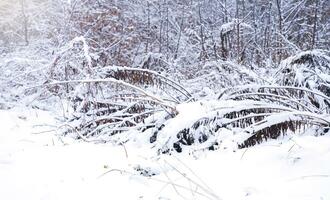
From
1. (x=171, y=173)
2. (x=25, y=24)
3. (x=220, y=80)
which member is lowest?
(x=171, y=173)

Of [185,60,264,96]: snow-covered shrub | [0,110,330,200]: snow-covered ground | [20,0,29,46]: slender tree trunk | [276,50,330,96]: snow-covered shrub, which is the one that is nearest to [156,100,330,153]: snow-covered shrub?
[0,110,330,200]: snow-covered ground

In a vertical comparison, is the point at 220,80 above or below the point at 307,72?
below

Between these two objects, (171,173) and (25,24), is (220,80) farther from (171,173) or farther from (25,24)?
(25,24)

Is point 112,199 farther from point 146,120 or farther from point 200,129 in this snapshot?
point 146,120

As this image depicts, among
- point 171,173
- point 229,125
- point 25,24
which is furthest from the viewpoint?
point 25,24

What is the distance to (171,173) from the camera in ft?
8.99

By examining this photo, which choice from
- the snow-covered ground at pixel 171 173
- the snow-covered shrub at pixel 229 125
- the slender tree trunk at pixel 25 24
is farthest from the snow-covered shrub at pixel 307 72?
the slender tree trunk at pixel 25 24

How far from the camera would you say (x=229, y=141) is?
10.3 ft

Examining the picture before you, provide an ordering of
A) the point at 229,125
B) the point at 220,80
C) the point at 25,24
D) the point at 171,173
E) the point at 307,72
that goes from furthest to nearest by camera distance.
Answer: the point at 25,24 → the point at 220,80 → the point at 307,72 → the point at 229,125 → the point at 171,173

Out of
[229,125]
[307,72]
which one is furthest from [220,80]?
[229,125]

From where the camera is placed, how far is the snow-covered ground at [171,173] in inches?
88.0

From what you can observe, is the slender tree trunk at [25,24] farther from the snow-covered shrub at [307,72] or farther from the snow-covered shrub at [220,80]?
the snow-covered shrub at [307,72]

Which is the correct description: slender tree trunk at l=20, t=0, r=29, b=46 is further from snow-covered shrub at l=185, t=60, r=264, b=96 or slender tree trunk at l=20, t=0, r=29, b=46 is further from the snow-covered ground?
the snow-covered ground

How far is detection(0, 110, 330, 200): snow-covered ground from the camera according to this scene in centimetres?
223
